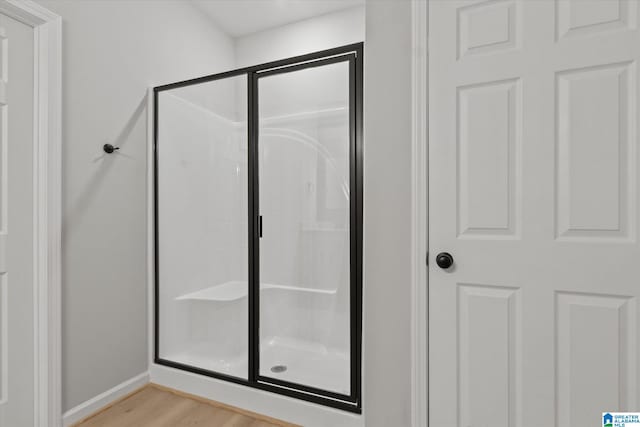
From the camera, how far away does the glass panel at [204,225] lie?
2061 millimetres

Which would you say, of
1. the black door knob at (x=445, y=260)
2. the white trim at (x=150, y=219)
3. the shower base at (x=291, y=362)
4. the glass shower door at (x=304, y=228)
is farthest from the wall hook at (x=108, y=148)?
the black door knob at (x=445, y=260)

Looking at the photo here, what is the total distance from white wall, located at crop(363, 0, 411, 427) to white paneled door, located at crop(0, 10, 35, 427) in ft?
5.33

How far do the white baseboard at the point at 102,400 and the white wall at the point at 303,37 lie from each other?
2.76 meters

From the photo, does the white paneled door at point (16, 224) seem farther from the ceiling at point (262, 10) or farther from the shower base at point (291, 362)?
the ceiling at point (262, 10)

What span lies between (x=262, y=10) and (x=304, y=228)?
2.03 meters

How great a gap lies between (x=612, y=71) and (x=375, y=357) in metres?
1.34

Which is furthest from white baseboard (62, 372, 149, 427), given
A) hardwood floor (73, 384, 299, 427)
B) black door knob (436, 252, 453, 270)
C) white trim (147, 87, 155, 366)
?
black door knob (436, 252, 453, 270)

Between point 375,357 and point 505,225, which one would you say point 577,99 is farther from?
point 375,357

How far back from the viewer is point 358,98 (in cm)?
170

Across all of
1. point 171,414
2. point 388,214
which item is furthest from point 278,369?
point 388,214

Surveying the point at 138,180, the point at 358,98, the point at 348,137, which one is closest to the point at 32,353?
the point at 138,180

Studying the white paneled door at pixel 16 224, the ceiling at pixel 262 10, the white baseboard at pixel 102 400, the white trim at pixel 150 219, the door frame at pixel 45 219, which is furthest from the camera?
the ceiling at pixel 262 10

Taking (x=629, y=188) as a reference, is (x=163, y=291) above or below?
below

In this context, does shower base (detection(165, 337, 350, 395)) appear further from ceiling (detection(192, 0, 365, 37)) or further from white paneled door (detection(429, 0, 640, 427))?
ceiling (detection(192, 0, 365, 37))
